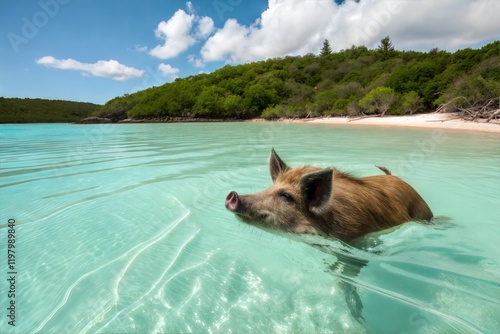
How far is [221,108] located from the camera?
75.9 metres

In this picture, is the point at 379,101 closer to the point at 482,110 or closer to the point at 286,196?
the point at 482,110

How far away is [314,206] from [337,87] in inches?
2463

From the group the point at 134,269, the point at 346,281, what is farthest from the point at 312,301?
the point at 134,269

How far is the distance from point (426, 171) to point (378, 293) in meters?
5.34

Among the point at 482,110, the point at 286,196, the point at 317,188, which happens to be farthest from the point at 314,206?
the point at 482,110

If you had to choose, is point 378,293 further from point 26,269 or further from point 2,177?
point 2,177

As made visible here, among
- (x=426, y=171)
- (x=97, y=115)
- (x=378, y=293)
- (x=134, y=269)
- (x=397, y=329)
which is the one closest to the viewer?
(x=397, y=329)

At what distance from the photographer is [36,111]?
374ft

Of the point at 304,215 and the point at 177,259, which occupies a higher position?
the point at 304,215

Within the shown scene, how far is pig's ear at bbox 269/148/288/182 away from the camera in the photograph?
294cm

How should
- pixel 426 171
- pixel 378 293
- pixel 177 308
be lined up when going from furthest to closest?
pixel 426 171
pixel 378 293
pixel 177 308

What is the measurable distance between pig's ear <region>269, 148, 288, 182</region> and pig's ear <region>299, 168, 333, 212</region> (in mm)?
478

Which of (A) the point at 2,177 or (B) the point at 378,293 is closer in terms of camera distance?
(B) the point at 378,293

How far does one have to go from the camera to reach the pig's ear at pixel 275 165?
2.94m
